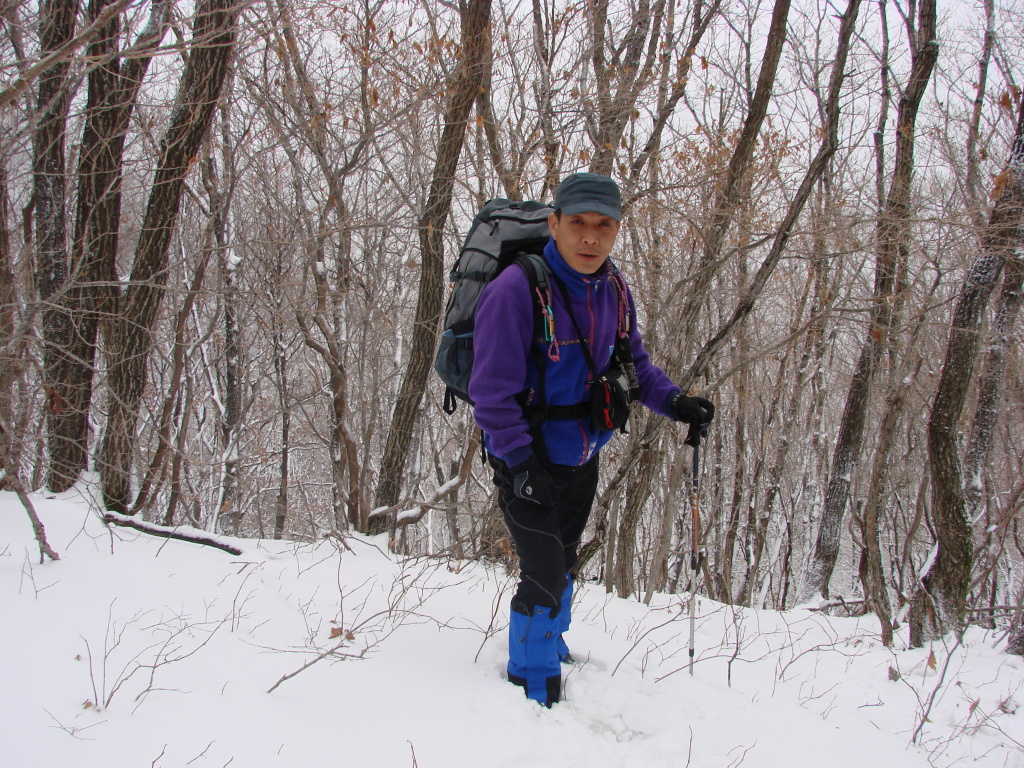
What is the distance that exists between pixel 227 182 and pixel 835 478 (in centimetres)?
1077

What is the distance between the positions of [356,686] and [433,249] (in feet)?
16.4

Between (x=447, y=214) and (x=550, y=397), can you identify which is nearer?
(x=550, y=397)

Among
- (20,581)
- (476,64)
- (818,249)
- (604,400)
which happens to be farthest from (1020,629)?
(476,64)

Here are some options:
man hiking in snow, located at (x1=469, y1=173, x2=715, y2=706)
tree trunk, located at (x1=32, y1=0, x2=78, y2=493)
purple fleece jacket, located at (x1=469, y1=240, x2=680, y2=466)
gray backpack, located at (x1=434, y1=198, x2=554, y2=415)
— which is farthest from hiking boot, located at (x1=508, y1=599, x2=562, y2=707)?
tree trunk, located at (x1=32, y1=0, x2=78, y2=493)

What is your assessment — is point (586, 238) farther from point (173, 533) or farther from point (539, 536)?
point (173, 533)

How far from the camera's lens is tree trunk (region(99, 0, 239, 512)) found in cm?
446

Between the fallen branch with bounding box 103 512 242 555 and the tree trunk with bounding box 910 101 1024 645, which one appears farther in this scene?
the tree trunk with bounding box 910 101 1024 645

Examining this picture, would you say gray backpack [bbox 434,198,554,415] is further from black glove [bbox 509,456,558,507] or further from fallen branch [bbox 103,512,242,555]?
fallen branch [bbox 103,512,242,555]

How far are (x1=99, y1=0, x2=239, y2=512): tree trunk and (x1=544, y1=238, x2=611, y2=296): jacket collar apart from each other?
353cm

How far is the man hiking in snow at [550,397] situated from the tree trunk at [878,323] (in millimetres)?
5284

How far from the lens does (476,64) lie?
5.70 m

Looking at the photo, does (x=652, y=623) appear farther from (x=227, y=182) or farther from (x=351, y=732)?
(x=227, y=182)

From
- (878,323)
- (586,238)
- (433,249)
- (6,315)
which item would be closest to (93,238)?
(6,315)

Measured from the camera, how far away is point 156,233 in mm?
4582
